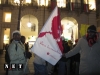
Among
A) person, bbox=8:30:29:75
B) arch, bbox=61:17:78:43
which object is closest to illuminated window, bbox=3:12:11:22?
arch, bbox=61:17:78:43

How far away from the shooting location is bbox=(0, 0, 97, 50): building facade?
26.5m

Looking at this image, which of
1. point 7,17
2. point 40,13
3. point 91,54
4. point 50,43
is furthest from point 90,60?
point 7,17

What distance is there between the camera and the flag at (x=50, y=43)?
13.9ft

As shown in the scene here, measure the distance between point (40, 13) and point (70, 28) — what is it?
240 inches

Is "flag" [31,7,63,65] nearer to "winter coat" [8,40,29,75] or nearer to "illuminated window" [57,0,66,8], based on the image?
"winter coat" [8,40,29,75]

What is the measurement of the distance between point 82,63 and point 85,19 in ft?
81.2

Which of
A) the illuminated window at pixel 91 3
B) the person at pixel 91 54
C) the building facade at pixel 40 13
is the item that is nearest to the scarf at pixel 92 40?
the person at pixel 91 54

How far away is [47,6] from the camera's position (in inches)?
1075

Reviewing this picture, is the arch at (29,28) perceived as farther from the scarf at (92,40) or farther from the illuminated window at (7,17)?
the scarf at (92,40)

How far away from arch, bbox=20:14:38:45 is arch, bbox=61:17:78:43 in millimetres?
4686

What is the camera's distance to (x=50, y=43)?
430 centimetres

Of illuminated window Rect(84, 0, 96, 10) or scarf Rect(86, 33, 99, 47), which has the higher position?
illuminated window Rect(84, 0, 96, 10)

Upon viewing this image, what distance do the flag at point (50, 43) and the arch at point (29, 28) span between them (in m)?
24.3

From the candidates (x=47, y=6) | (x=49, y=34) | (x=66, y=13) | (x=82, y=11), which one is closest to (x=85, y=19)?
(x=82, y=11)
